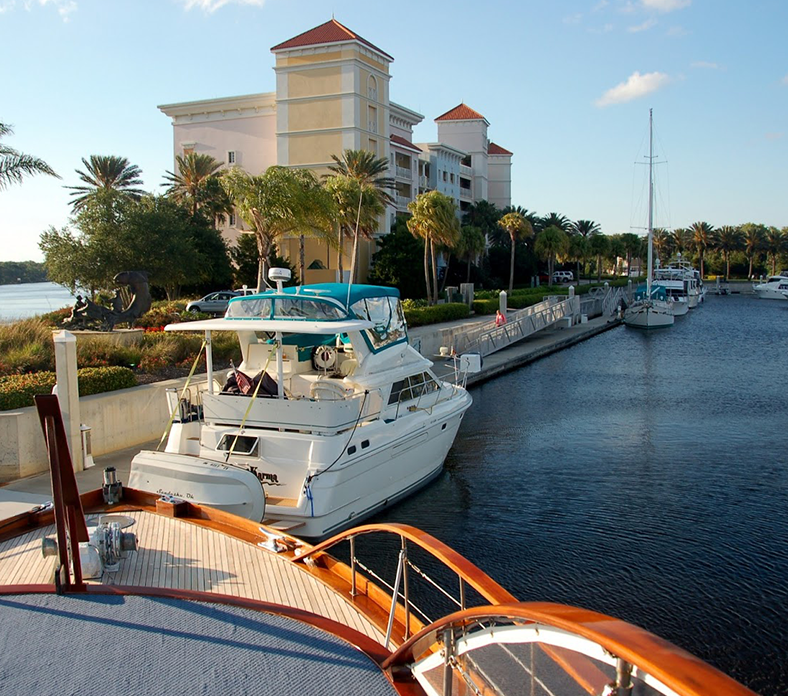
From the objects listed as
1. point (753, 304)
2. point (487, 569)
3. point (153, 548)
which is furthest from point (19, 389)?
point (753, 304)

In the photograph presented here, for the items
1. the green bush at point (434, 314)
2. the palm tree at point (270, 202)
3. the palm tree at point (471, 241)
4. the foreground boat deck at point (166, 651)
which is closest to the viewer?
the foreground boat deck at point (166, 651)

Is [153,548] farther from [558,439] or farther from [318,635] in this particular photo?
[558,439]

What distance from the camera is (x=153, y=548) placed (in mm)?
8203

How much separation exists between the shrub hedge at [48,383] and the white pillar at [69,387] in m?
1.29

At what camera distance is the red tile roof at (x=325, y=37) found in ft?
182

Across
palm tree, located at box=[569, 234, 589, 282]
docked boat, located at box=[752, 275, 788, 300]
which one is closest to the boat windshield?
palm tree, located at box=[569, 234, 589, 282]

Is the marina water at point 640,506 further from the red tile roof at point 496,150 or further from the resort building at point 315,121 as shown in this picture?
the red tile roof at point 496,150

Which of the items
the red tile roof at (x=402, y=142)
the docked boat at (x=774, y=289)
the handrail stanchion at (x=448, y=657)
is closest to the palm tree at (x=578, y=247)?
the red tile roof at (x=402, y=142)

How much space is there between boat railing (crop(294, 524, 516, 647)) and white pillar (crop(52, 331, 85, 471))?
5591 mm

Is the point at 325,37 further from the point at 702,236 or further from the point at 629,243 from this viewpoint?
the point at 702,236

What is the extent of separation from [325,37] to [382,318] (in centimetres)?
4752

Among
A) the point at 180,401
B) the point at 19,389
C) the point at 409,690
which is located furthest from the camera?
the point at 19,389

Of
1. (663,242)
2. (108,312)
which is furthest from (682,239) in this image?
(108,312)

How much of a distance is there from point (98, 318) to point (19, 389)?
8.84 meters
